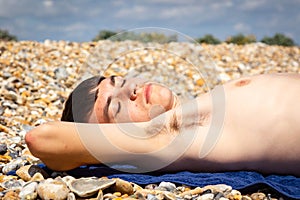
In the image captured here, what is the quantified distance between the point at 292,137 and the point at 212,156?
439 mm

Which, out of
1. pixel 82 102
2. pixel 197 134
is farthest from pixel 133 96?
pixel 197 134

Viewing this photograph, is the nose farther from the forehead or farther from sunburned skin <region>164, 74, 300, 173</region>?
sunburned skin <region>164, 74, 300, 173</region>

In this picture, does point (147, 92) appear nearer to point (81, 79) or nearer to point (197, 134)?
point (197, 134)

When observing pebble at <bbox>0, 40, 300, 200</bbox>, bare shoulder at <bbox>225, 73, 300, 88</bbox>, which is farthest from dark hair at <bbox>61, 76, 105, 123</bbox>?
bare shoulder at <bbox>225, 73, 300, 88</bbox>

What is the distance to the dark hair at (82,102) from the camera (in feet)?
9.39

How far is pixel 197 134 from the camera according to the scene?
2.59 meters

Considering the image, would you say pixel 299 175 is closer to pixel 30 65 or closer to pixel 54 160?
pixel 54 160

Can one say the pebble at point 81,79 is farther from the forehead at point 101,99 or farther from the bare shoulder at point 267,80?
the bare shoulder at point 267,80

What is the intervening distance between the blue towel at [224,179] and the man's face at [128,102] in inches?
13.7

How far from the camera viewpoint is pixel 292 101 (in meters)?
2.50

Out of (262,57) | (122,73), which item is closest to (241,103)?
(122,73)

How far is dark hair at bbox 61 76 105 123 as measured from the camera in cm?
286

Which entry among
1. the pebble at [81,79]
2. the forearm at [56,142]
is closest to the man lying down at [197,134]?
the forearm at [56,142]

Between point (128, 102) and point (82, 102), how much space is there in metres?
0.30
